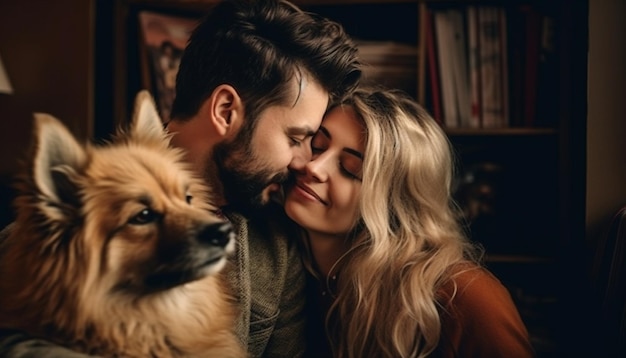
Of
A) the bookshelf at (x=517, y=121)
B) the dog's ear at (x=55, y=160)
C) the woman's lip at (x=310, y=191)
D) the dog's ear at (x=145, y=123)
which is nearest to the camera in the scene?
the dog's ear at (x=55, y=160)

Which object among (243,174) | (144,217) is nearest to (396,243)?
(243,174)

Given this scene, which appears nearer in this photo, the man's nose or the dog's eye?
the dog's eye

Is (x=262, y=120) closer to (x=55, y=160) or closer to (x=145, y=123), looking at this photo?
(x=145, y=123)

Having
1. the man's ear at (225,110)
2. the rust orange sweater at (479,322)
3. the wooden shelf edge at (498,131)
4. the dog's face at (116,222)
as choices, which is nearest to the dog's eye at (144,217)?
the dog's face at (116,222)

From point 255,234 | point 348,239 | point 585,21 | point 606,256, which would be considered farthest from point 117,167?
point 585,21

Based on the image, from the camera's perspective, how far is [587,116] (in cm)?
Result: 220

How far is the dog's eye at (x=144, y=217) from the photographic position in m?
1.26

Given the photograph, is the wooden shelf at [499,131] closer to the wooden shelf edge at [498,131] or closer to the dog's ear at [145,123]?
the wooden shelf edge at [498,131]

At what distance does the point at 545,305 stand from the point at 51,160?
2.09m

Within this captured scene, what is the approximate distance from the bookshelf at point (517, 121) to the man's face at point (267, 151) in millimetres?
951

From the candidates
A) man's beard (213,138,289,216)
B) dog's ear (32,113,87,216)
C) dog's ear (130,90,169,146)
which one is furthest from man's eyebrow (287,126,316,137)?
dog's ear (32,113,87,216)

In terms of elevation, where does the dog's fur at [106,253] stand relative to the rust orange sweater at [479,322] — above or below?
above

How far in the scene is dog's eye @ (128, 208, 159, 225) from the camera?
1256 millimetres

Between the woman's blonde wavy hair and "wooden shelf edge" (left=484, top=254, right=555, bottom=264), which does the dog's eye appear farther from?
"wooden shelf edge" (left=484, top=254, right=555, bottom=264)
